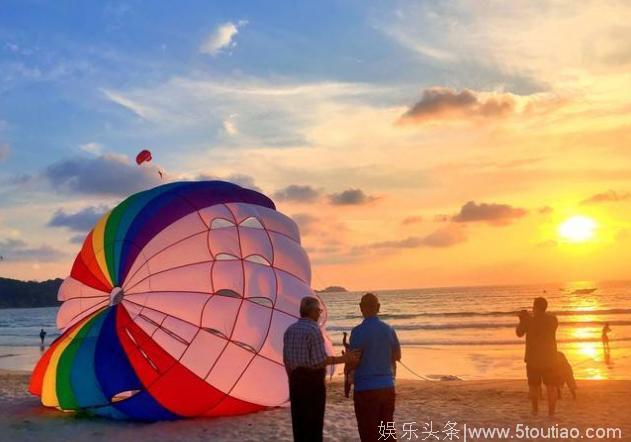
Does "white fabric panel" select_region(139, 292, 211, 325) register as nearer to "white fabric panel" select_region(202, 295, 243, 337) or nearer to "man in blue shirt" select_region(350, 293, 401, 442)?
"white fabric panel" select_region(202, 295, 243, 337)

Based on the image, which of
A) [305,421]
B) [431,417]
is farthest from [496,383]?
[305,421]

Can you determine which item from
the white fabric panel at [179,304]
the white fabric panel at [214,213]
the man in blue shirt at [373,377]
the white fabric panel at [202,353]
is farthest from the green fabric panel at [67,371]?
the man in blue shirt at [373,377]

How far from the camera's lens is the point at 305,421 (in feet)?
18.2

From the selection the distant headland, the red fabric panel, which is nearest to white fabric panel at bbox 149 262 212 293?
the red fabric panel

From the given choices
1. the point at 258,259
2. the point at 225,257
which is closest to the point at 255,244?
the point at 258,259

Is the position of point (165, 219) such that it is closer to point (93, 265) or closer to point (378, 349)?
point (93, 265)

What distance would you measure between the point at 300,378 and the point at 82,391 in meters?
4.74

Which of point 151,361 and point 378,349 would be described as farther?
point 151,361

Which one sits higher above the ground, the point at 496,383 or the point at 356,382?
the point at 356,382

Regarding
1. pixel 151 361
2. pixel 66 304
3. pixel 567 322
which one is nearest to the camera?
pixel 151 361

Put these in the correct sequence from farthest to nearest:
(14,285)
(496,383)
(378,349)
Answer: (14,285) < (496,383) < (378,349)

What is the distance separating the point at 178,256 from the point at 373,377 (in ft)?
16.1

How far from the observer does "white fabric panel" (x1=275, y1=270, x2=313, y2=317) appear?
9422 millimetres

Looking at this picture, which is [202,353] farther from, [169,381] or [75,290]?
[75,290]
